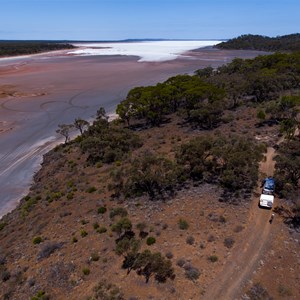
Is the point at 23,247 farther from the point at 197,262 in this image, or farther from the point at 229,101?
the point at 229,101

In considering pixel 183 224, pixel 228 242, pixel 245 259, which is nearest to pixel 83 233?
pixel 183 224

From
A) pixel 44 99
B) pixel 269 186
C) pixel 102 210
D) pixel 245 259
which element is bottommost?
pixel 44 99

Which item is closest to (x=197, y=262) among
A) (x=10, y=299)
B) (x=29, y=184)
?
(x=10, y=299)

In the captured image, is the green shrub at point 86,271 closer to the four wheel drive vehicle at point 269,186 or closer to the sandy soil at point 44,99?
the four wheel drive vehicle at point 269,186

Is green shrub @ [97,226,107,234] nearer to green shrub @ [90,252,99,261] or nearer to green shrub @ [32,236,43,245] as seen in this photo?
green shrub @ [90,252,99,261]

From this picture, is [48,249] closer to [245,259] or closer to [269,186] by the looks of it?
[245,259]

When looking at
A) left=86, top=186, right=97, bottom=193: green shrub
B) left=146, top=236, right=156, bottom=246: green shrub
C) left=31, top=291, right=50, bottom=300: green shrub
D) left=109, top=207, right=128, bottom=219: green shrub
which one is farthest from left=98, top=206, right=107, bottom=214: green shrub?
left=31, top=291, right=50, bottom=300: green shrub
